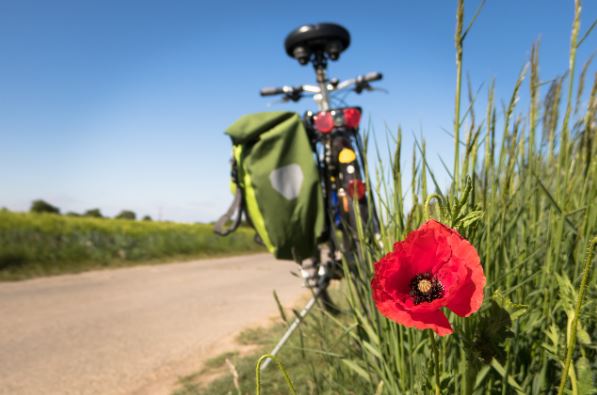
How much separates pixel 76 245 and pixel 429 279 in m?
8.70

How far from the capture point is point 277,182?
85.2 inches

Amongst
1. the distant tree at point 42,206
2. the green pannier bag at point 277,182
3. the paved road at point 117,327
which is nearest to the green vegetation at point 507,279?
the green pannier bag at point 277,182

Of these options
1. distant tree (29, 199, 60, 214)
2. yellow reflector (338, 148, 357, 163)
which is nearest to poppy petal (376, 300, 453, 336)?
yellow reflector (338, 148, 357, 163)

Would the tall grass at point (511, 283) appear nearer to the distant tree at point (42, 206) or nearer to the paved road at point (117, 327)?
the paved road at point (117, 327)

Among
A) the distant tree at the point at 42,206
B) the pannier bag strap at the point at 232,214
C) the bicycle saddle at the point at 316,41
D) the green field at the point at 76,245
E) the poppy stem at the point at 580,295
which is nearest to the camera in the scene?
the poppy stem at the point at 580,295

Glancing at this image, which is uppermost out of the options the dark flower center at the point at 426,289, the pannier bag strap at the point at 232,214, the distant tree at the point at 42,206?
the dark flower center at the point at 426,289

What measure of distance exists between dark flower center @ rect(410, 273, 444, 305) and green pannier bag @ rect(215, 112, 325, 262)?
154cm

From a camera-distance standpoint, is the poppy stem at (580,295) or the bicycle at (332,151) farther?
the bicycle at (332,151)

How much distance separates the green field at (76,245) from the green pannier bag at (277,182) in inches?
215

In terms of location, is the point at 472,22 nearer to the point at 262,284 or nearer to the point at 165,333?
the point at 165,333

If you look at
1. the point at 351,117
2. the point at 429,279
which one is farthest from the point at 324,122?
the point at 429,279

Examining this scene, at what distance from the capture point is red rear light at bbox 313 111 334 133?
97.8 inches

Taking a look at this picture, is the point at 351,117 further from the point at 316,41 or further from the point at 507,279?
the point at 507,279

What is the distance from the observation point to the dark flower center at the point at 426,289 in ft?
1.81
